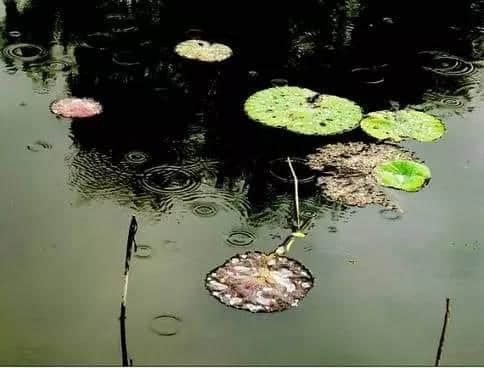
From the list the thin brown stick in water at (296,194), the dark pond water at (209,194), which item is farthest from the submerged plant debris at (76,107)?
the thin brown stick in water at (296,194)

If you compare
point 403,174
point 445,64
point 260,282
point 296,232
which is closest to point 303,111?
point 403,174

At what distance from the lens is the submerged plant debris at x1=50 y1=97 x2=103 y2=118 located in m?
3.27

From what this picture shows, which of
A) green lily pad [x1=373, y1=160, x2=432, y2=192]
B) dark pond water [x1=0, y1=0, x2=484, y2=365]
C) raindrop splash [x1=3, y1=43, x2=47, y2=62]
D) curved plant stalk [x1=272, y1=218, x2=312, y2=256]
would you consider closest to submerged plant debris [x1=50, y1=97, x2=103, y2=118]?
dark pond water [x1=0, y1=0, x2=484, y2=365]

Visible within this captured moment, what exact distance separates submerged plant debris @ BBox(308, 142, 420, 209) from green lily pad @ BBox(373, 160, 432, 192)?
32 millimetres

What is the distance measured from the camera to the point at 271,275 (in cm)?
239

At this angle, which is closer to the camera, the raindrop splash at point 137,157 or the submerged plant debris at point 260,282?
the submerged plant debris at point 260,282

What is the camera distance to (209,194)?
283 centimetres

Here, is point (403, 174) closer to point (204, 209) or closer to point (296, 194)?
point (296, 194)

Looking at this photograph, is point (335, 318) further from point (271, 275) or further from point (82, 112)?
point (82, 112)

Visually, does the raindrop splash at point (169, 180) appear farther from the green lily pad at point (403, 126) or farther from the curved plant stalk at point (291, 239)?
the green lily pad at point (403, 126)

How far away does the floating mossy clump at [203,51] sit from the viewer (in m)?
3.77

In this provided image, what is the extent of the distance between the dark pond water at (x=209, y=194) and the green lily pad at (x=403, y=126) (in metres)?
0.07

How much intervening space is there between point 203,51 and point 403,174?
139 centimetres

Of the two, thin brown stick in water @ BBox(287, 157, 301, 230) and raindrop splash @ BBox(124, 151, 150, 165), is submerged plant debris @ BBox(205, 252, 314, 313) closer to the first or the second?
thin brown stick in water @ BBox(287, 157, 301, 230)
